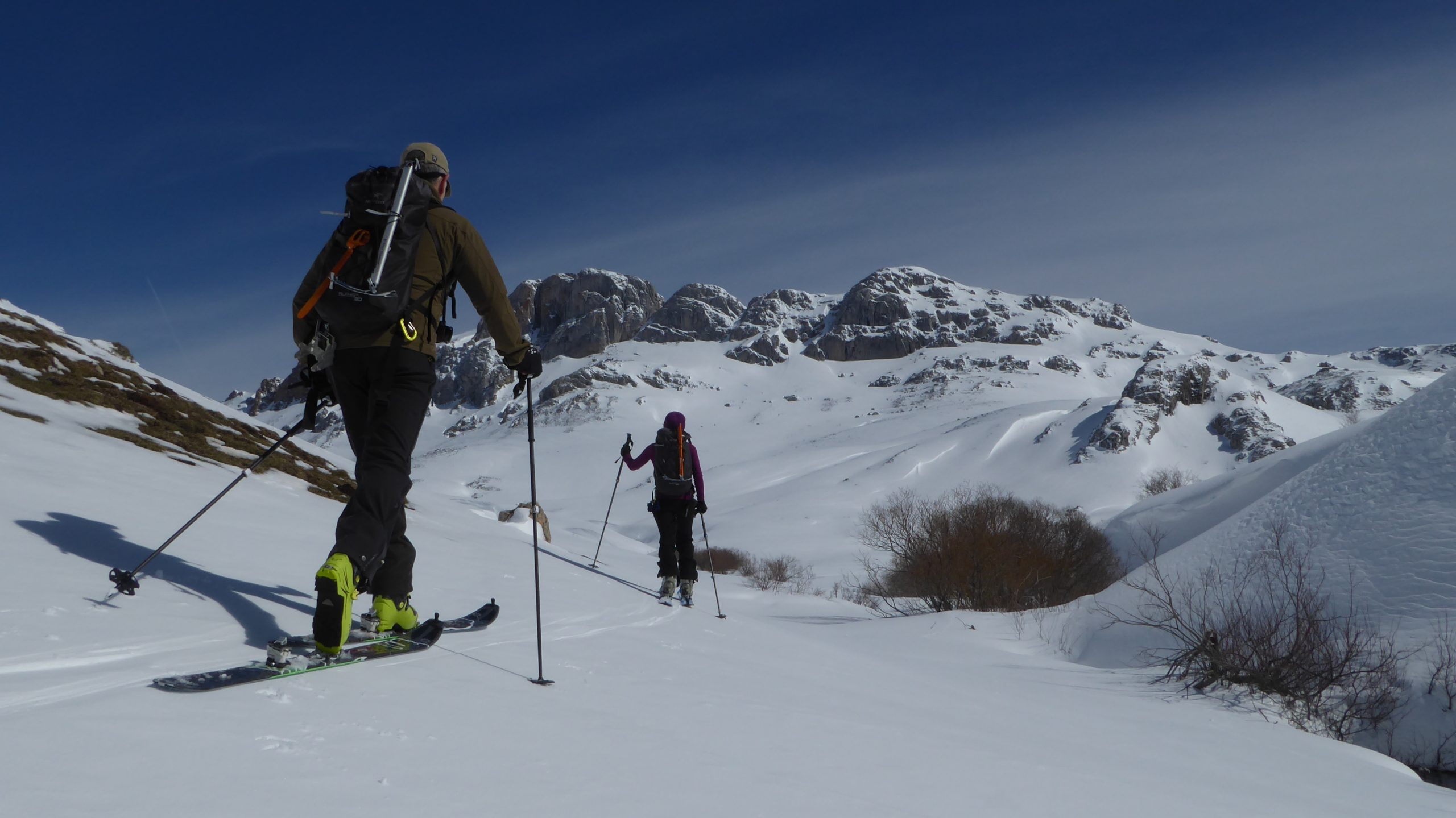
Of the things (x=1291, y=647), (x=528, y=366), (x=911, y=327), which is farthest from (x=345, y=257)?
(x=911, y=327)

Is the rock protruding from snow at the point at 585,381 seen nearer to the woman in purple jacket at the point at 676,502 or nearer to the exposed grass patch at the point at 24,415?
the woman in purple jacket at the point at 676,502

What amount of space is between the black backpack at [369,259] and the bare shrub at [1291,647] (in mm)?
7973

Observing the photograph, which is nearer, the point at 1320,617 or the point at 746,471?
the point at 1320,617

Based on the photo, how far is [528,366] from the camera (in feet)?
11.9

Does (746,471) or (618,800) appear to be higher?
(746,471)

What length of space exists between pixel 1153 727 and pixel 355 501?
478 centimetres

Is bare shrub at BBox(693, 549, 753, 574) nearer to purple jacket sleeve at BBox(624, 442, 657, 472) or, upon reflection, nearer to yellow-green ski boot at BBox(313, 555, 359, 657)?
purple jacket sleeve at BBox(624, 442, 657, 472)

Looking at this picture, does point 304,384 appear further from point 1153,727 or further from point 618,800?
point 1153,727

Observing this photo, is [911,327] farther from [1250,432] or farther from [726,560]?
[726,560]

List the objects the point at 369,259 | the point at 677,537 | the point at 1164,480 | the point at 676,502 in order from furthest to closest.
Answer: the point at 1164,480, the point at 676,502, the point at 677,537, the point at 369,259

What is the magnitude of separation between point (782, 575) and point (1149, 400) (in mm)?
57753

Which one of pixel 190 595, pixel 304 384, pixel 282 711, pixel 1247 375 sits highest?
pixel 1247 375

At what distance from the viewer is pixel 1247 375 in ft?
571

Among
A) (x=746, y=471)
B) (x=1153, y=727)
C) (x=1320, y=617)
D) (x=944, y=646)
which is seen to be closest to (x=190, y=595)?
(x=1153, y=727)
